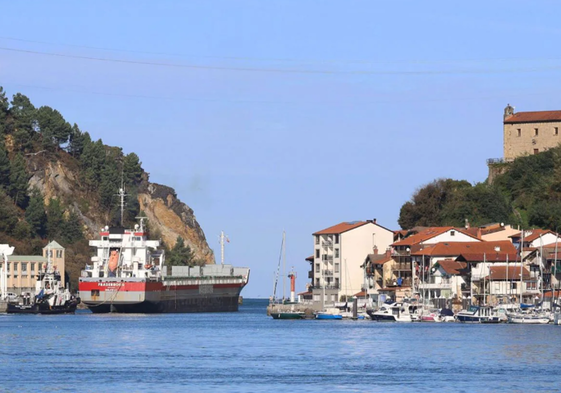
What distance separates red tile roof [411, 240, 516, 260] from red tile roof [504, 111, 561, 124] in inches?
1061

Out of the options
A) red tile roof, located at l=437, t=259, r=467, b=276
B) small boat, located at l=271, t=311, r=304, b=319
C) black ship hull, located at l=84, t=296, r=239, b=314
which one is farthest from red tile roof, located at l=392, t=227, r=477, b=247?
black ship hull, located at l=84, t=296, r=239, b=314

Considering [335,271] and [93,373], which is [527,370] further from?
[335,271]

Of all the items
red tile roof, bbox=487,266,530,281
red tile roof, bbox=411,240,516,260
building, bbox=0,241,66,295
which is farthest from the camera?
building, bbox=0,241,66,295

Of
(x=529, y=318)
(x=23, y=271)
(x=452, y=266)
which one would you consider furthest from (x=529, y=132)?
(x=23, y=271)

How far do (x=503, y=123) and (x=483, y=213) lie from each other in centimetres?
1465

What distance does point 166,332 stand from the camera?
103 metres

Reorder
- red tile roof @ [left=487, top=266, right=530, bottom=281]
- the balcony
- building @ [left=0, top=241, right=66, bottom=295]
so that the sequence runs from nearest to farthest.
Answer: red tile roof @ [left=487, top=266, right=530, bottom=281]
the balcony
building @ [left=0, top=241, right=66, bottom=295]

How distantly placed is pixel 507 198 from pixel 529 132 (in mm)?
10171

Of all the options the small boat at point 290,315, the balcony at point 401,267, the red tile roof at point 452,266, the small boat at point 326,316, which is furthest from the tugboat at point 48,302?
the red tile roof at point 452,266

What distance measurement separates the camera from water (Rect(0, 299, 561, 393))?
58.0 metres

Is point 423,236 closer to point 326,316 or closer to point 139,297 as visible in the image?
point 326,316

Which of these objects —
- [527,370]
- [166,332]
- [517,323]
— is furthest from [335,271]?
[527,370]

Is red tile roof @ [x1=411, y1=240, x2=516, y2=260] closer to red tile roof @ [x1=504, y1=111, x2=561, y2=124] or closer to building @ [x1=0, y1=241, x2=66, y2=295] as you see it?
red tile roof @ [x1=504, y1=111, x2=561, y2=124]

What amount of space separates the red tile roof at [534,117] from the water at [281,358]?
174 ft
